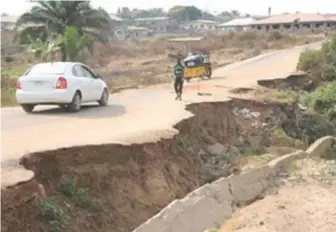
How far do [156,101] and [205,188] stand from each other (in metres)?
8.41

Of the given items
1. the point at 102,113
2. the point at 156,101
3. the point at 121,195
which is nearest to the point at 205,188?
the point at 121,195

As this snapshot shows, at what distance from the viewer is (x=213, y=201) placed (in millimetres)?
10570

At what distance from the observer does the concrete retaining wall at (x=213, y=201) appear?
30.0 ft

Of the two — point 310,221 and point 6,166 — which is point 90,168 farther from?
point 310,221

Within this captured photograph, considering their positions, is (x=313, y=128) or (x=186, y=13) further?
(x=186, y=13)

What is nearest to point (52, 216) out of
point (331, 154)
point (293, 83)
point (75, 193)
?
point (75, 193)

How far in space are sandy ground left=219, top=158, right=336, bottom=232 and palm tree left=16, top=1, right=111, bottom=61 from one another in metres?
28.5

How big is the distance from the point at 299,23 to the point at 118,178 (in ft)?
275

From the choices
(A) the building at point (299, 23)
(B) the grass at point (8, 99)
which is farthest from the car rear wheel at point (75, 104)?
(A) the building at point (299, 23)

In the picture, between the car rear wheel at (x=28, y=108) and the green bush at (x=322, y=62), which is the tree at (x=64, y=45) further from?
the car rear wheel at (x=28, y=108)

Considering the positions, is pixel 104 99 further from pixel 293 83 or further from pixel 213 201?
pixel 293 83

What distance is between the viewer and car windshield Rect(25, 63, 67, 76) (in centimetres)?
1494

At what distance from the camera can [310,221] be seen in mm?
10086

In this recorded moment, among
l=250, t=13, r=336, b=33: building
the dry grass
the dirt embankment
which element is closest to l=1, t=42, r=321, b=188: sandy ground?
the dirt embankment
